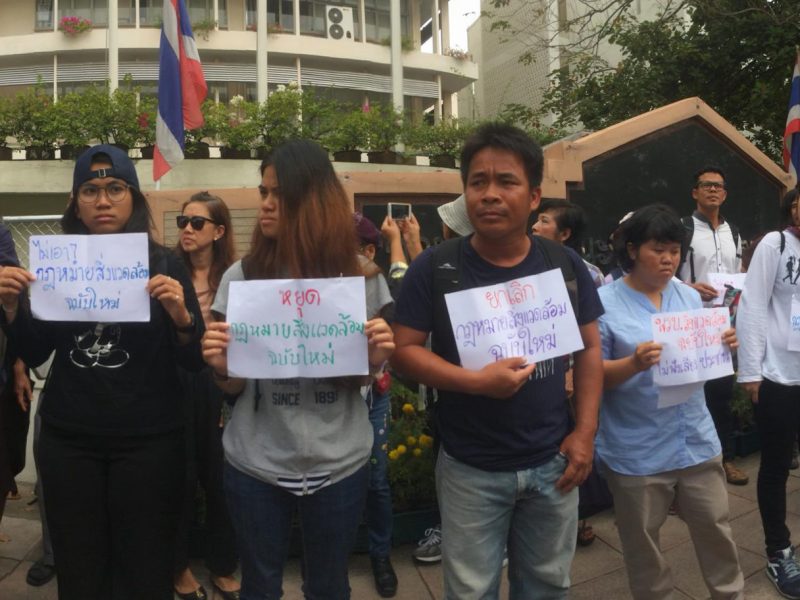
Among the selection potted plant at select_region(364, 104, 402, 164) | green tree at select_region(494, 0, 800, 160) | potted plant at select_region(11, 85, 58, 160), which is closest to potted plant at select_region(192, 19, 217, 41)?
potted plant at select_region(11, 85, 58, 160)

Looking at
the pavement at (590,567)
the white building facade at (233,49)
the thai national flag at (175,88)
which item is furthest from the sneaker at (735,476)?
the white building facade at (233,49)

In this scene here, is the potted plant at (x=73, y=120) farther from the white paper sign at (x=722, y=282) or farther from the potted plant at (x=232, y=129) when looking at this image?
the white paper sign at (x=722, y=282)

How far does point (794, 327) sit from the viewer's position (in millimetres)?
3352

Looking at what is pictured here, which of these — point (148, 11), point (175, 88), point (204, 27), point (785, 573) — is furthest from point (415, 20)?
point (785, 573)

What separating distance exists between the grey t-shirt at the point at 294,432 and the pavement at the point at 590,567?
5.38 ft

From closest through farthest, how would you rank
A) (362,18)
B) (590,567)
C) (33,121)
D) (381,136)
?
(590,567)
(33,121)
(381,136)
(362,18)

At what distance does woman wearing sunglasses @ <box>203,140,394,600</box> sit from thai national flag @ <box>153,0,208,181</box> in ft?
12.8

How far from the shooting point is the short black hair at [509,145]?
7.25 ft

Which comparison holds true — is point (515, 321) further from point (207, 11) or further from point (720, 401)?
point (207, 11)

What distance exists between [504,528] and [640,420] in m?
0.86

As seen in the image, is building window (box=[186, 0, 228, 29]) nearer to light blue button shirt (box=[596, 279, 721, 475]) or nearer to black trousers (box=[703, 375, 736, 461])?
black trousers (box=[703, 375, 736, 461])

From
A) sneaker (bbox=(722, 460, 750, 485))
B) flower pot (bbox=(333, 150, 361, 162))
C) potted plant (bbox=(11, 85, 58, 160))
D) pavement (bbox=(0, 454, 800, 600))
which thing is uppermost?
potted plant (bbox=(11, 85, 58, 160))

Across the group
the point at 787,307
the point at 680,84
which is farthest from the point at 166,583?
the point at 680,84

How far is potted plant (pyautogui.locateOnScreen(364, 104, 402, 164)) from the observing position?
58.2ft
